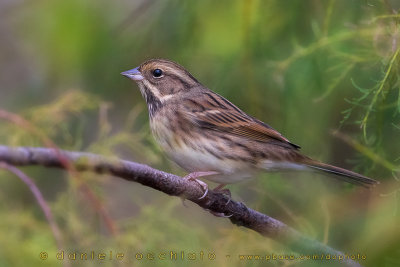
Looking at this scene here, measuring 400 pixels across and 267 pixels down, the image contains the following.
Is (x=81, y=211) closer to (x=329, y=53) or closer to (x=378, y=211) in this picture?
(x=378, y=211)

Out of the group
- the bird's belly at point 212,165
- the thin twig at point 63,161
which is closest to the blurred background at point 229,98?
the thin twig at point 63,161

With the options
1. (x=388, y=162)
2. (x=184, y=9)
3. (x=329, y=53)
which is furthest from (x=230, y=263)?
(x=184, y=9)

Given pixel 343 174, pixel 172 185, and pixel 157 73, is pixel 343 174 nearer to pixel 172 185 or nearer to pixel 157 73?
pixel 172 185

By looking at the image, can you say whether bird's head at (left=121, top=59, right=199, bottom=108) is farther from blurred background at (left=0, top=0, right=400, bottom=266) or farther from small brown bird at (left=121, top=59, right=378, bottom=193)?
blurred background at (left=0, top=0, right=400, bottom=266)

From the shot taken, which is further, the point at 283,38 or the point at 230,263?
the point at 283,38

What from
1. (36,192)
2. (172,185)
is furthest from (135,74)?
(36,192)

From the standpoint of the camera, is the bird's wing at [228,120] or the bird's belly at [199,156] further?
the bird's wing at [228,120]

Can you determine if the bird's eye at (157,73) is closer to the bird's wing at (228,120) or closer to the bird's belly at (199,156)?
the bird's wing at (228,120)

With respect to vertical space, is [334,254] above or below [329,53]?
below
